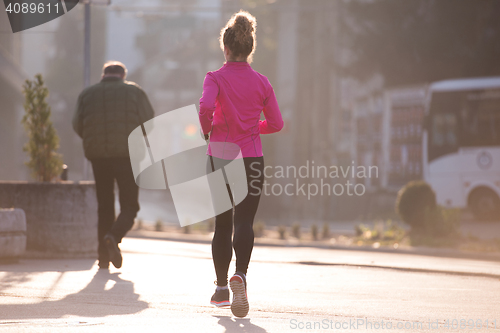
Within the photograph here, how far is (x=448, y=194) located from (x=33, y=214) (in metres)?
14.3

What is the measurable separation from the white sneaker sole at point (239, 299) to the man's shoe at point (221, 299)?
289 millimetres

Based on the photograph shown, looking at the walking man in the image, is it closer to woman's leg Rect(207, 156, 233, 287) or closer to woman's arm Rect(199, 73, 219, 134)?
woman's leg Rect(207, 156, 233, 287)

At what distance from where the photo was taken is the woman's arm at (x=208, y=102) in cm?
424

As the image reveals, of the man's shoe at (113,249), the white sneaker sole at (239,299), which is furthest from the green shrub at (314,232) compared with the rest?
the white sneaker sole at (239,299)

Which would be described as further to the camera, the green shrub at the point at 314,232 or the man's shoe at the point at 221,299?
the green shrub at the point at 314,232

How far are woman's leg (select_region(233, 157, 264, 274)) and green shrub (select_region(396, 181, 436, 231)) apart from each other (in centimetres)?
869

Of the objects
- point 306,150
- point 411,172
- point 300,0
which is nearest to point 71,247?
point 411,172

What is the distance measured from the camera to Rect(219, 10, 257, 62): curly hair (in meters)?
4.43

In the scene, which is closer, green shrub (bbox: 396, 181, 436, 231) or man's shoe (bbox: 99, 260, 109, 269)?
man's shoe (bbox: 99, 260, 109, 269)

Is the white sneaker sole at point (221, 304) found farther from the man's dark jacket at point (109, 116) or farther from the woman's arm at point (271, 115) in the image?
the man's dark jacket at point (109, 116)

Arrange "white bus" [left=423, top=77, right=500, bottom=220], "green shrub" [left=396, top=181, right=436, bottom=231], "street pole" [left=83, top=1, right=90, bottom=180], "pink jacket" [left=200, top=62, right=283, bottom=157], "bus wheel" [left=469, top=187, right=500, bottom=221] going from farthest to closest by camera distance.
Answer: "white bus" [left=423, top=77, right=500, bottom=220], "bus wheel" [left=469, top=187, right=500, bottom=221], "green shrub" [left=396, top=181, right=436, bottom=231], "street pole" [left=83, top=1, right=90, bottom=180], "pink jacket" [left=200, top=62, right=283, bottom=157]

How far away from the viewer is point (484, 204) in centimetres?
1872

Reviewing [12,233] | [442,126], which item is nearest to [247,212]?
[12,233]

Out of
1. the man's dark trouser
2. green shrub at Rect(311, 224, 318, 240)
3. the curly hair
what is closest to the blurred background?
green shrub at Rect(311, 224, 318, 240)
